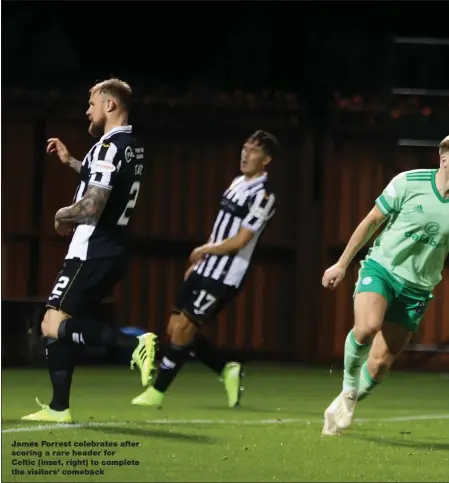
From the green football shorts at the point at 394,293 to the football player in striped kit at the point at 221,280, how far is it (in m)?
1.94

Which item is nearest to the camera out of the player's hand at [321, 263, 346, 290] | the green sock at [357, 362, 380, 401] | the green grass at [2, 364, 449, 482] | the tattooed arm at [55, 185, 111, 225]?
the green grass at [2, 364, 449, 482]

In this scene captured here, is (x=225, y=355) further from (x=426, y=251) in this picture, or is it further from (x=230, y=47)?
(x=426, y=251)

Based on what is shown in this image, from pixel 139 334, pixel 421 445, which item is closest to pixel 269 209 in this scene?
pixel 139 334

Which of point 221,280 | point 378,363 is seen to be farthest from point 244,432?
point 221,280

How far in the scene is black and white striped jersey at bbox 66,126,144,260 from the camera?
8578mm

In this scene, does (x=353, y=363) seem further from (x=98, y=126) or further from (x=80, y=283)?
(x=98, y=126)

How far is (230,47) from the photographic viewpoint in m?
18.9

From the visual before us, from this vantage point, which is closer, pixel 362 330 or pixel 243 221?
pixel 362 330

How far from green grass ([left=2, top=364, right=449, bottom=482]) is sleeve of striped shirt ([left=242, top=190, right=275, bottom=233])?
130cm

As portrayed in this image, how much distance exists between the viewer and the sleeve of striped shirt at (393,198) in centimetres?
826

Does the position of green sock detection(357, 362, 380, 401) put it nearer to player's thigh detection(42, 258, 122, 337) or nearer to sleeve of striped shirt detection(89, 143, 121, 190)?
player's thigh detection(42, 258, 122, 337)

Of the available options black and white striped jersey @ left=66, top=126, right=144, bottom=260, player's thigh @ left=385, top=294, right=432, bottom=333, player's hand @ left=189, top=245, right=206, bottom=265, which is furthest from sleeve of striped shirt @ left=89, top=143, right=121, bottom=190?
player's thigh @ left=385, top=294, right=432, bottom=333

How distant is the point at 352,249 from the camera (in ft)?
26.5

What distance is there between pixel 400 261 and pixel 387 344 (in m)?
0.55
